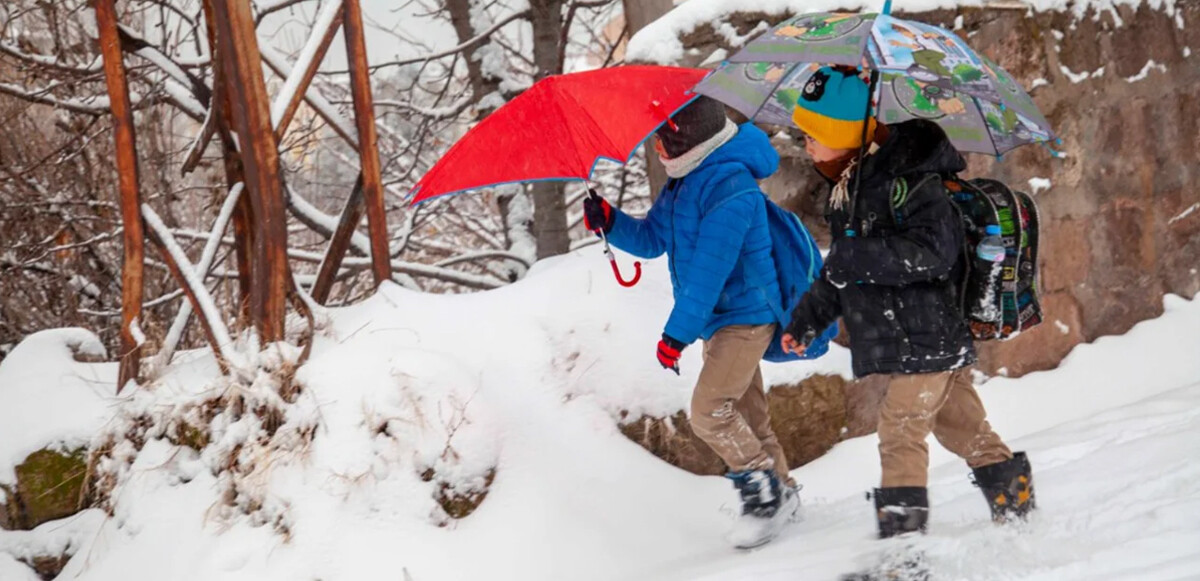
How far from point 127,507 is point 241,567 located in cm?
59

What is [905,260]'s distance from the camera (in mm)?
2379

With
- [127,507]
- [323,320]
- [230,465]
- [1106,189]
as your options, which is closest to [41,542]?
[127,507]

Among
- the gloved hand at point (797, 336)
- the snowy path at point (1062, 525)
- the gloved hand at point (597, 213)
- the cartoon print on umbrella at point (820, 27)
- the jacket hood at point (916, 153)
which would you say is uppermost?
the cartoon print on umbrella at point (820, 27)

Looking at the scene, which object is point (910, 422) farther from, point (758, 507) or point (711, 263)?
point (711, 263)

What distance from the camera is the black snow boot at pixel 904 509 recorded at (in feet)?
8.37

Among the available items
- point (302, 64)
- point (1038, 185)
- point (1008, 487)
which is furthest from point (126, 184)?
point (1038, 185)

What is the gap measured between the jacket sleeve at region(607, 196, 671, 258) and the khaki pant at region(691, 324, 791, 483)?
417mm

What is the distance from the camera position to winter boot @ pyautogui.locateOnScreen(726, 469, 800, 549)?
290 centimetres

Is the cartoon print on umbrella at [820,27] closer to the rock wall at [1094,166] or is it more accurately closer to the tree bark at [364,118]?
the rock wall at [1094,166]

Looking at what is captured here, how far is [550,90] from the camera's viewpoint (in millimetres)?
2943

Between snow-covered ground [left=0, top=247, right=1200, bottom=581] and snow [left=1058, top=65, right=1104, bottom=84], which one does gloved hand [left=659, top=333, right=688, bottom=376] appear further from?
snow [left=1058, top=65, right=1104, bottom=84]

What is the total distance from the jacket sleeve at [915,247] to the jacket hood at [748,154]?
49 cm

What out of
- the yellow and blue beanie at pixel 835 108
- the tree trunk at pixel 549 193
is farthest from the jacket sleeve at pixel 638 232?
the tree trunk at pixel 549 193

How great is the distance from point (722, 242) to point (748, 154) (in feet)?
1.05
